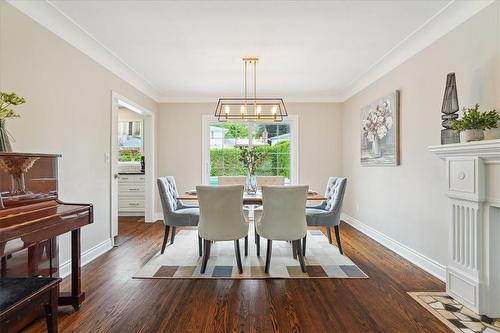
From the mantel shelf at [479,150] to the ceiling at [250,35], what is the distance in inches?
51.3

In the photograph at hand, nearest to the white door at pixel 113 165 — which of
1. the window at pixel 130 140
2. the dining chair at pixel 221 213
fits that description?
the dining chair at pixel 221 213

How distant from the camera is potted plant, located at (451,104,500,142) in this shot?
2033 mm

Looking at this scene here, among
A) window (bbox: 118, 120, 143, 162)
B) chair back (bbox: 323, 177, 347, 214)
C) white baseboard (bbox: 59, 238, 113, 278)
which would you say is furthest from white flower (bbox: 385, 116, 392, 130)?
window (bbox: 118, 120, 143, 162)

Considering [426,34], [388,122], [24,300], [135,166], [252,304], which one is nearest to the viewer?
[24,300]

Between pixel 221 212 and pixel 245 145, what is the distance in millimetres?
3036

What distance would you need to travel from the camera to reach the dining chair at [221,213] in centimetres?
274

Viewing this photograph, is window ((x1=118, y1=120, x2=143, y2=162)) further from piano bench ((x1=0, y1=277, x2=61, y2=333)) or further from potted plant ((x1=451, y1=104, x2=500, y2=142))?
potted plant ((x1=451, y1=104, x2=500, y2=142))

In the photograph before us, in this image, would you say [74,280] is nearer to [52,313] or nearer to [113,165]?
[52,313]

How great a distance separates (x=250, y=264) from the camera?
3107mm

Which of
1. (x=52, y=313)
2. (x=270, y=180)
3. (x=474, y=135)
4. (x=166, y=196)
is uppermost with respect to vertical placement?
(x=474, y=135)

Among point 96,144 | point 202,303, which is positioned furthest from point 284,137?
point 202,303

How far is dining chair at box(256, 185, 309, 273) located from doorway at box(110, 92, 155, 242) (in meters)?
2.89

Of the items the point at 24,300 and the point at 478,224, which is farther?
the point at 478,224

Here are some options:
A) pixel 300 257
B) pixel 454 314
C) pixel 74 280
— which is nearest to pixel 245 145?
pixel 300 257
